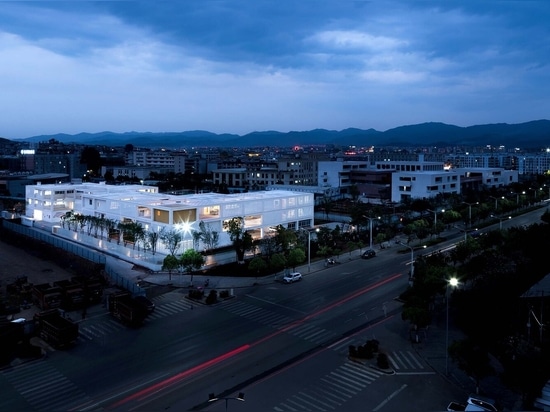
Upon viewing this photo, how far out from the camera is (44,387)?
39.9ft

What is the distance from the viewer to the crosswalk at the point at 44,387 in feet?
37.2

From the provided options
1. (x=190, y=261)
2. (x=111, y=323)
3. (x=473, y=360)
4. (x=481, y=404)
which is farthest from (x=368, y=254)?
(x=481, y=404)

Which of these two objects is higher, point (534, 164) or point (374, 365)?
point (534, 164)

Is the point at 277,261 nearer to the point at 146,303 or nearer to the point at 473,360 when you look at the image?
the point at 146,303

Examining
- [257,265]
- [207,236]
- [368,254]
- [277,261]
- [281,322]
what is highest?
[207,236]

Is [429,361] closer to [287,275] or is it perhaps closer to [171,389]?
[171,389]

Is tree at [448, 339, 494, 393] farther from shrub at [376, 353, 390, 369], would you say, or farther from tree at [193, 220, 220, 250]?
tree at [193, 220, 220, 250]

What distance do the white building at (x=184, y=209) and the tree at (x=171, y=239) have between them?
1.78 feet

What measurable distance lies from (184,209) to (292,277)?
8821mm

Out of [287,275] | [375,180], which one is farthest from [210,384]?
[375,180]

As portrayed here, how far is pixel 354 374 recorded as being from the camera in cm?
1271

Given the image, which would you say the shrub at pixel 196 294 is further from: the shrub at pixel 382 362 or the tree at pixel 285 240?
the shrub at pixel 382 362

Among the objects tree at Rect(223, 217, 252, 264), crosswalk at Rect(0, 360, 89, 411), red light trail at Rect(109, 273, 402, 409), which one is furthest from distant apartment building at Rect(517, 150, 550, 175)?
crosswalk at Rect(0, 360, 89, 411)

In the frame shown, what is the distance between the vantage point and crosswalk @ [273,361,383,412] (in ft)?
36.3
